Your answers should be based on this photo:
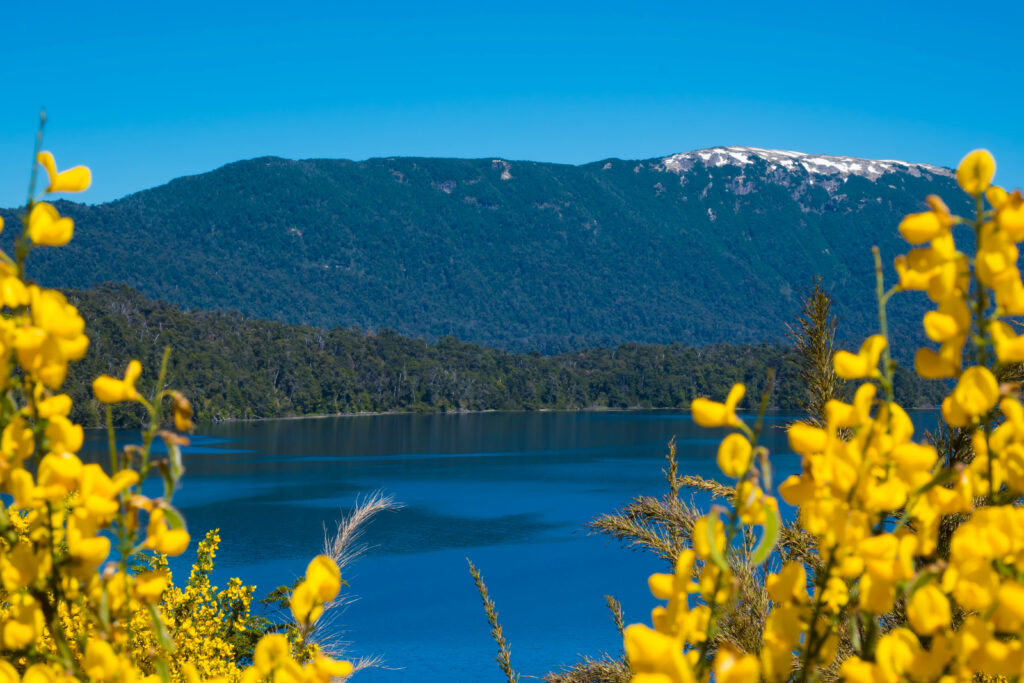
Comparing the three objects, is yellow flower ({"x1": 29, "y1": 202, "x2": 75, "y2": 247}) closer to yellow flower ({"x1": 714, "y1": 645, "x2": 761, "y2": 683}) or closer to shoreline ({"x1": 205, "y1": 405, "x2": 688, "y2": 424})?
yellow flower ({"x1": 714, "y1": 645, "x2": 761, "y2": 683})

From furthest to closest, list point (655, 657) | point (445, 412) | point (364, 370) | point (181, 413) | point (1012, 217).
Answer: point (364, 370) → point (445, 412) → point (181, 413) → point (1012, 217) → point (655, 657)

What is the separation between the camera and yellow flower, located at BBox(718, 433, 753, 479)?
0.82 metres

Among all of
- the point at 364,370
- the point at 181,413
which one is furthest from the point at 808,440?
the point at 364,370

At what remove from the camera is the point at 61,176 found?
959 millimetres

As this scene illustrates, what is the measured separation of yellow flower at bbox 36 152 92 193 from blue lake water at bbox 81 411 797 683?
20.8ft

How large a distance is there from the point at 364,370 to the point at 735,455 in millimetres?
85107

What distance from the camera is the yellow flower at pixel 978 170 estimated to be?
2.73 feet

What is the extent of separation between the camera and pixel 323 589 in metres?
0.81

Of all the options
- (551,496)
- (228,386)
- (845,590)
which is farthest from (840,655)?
(228,386)

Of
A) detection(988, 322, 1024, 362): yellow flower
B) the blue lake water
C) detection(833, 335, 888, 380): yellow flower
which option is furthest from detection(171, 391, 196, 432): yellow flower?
the blue lake water

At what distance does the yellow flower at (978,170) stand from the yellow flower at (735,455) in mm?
299

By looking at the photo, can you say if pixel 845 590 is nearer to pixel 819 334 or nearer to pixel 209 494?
pixel 819 334

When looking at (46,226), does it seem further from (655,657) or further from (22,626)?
(655,657)

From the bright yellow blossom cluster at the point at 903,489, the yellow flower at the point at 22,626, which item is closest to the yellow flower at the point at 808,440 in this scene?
the bright yellow blossom cluster at the point at 903,489
